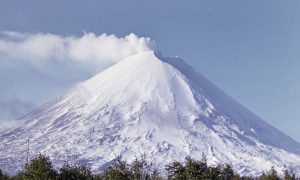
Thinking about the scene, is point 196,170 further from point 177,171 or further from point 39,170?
point 39,170

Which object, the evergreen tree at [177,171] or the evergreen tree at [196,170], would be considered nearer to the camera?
the evergreen tree at [196,170]

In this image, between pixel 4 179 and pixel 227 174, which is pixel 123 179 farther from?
pixel 227 174

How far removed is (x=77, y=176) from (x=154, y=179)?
35.6ft

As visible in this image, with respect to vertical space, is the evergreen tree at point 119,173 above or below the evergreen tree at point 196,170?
above

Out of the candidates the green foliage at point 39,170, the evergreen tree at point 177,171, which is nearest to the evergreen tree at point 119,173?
the evergreen tree at point 177,171

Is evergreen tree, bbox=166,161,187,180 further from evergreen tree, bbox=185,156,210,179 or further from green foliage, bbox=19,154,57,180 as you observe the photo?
green foliage, bbox=19,154,57,180

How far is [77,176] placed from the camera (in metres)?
60.7

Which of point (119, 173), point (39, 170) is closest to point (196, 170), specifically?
point (119, 173)

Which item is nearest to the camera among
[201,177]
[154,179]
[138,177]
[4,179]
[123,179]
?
[201,177]

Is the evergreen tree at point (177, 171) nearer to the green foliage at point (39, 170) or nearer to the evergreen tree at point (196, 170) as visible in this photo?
the evergreen tree at point (196, 170)

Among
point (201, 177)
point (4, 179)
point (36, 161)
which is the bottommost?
point (201, 177)

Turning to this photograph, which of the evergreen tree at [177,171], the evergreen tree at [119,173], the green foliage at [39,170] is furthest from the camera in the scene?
the evergreen tree at [119,173]

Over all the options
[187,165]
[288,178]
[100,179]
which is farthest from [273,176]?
[100,179]

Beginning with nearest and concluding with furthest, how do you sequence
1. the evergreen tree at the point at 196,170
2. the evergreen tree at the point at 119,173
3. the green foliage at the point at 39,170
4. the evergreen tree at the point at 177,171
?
the evergreen tree at the point at 196,170 → the green foliage at the point at 39,170 → the evergreen tree at the point at 177,171 → the evergreen tree at the point at 119,173
